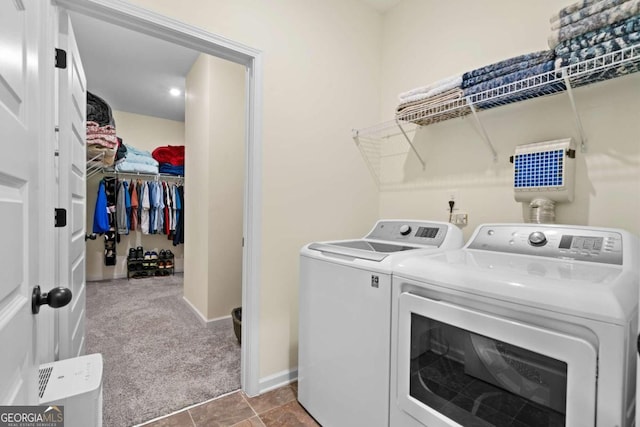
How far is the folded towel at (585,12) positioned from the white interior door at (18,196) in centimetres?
177

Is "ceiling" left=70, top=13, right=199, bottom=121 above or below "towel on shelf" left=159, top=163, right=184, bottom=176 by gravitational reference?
above

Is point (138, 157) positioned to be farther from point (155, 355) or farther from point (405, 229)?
point (405, 229)

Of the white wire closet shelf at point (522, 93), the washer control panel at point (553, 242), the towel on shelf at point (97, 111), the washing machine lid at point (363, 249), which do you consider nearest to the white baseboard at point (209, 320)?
the washing machine lid at point (363, 249)

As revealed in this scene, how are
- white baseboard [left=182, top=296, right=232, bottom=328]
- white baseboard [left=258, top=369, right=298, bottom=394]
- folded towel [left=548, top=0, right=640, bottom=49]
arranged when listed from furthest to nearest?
white baseboard [left=182, top=296, right=232, bottom=328]
white baseboard [left=258, top=369, right=298, bottom=394]
folded towel [left=548, top=0, right=640, bottom=49]

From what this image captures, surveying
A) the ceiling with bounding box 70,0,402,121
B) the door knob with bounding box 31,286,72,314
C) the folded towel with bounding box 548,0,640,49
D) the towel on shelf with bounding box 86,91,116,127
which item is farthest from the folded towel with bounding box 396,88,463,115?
the towel on shelf with bounding box 86,91,116,127

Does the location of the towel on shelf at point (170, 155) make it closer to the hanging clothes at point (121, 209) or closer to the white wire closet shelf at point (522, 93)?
the hanging clothes at point (121, 209)

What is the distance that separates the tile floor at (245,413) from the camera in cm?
155

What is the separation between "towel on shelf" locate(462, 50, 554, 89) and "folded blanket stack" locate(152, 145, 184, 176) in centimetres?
462

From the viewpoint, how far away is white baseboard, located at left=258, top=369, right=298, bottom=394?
1.83 m

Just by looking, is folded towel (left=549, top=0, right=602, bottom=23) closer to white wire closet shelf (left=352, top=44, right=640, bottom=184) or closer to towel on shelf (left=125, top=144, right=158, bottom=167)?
white wire closet shelf (left=352, top=44, right=640, bottom=184)

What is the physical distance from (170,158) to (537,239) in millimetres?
5115

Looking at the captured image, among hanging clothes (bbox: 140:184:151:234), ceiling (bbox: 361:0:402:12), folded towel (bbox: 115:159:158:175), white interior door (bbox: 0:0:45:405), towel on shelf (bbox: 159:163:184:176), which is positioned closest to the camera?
white interior door (bbox: 0:0:45:405)

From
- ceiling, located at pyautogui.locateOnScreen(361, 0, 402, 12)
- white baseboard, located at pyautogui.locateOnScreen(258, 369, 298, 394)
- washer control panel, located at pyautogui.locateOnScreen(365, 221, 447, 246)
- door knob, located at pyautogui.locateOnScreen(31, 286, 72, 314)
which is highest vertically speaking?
ceiling, located at pyautogui.locateOnScreen(361, 0, 402, 12)
